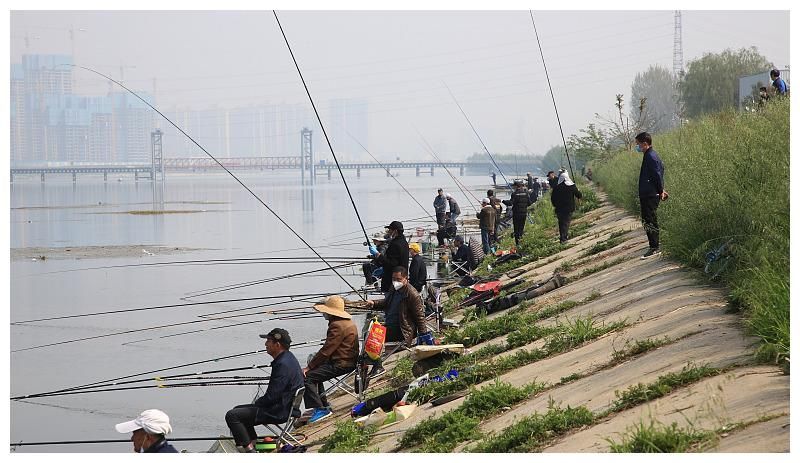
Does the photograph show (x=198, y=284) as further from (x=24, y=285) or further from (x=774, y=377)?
(x=774, y=377)

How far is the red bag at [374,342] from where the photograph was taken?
980 cm

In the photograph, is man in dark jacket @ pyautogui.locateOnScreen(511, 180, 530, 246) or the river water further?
man in dark jacket @ pyautogui.locateOnScreen(511, 180, 530, 246)

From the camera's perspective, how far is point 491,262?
2067 cm

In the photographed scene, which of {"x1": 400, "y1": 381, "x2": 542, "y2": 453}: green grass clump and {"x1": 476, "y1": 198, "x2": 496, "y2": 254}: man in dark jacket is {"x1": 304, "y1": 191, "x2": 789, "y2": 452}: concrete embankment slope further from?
{"x1": 476, "y1": 198, "x2": 496, "y2": 254}: man in dark jacket

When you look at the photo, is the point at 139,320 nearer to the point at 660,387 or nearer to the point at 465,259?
the point at 465,259

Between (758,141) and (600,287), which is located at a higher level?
(758,141)

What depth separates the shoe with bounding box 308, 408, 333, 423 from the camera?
9891 millimetres

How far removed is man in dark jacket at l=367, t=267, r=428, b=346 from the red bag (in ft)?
4.16

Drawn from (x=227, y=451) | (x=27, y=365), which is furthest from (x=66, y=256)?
(x=227, y=451)

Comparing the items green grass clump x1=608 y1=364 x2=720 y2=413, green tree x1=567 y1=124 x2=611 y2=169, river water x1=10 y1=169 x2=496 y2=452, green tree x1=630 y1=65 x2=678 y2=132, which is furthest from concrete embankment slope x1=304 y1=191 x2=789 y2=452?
green tree x1=630 y1=65 x2=678 y2=132

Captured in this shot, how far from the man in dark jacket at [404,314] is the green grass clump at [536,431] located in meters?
3.96

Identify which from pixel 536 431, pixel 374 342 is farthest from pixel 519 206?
pixel 536 431

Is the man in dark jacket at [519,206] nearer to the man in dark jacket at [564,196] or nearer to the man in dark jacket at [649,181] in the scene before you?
the man in dark jacket at [564,196]

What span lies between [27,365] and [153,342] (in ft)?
6.46
